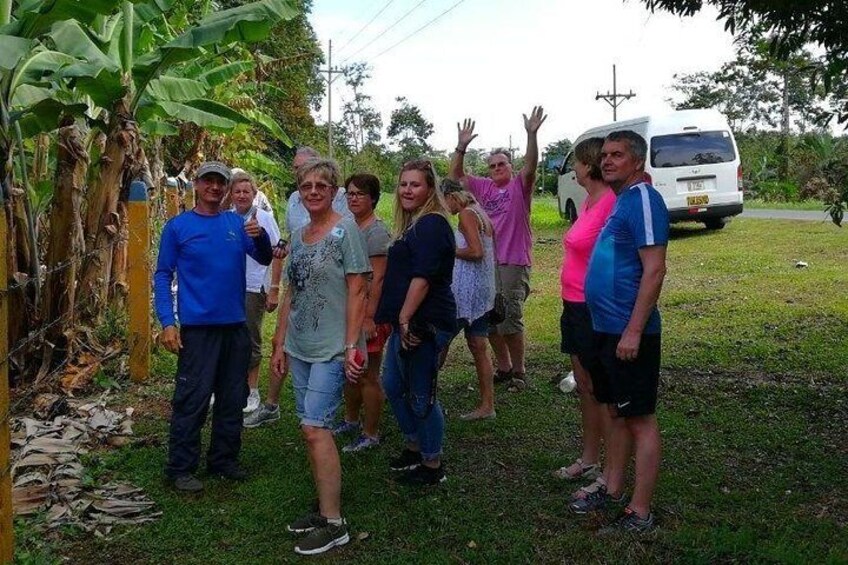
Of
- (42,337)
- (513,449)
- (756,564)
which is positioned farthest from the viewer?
(42,337)

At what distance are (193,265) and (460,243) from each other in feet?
6.71

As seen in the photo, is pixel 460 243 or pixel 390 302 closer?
pixel 390 302

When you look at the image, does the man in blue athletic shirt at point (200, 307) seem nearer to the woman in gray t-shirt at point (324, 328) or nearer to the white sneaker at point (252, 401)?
the woman in gray t-shirt at point (324, 328)

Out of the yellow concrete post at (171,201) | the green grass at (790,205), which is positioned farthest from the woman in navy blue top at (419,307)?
the green grass at (790,205)

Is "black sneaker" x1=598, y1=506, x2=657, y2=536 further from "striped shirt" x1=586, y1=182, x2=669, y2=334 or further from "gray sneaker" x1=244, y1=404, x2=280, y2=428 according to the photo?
"gray sneaker" x1=244, y1=404, x2=280, y2=428

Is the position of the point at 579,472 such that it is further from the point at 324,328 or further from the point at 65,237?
the point at 65,237

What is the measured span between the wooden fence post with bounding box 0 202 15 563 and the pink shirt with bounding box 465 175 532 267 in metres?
3.51

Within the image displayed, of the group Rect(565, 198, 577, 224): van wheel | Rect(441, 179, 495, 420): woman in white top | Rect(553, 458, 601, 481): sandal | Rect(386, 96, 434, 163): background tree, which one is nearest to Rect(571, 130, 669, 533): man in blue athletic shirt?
Rect(553, 458, 601, 481): sandal

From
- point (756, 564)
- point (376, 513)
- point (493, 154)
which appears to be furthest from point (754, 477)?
point (493, 154)

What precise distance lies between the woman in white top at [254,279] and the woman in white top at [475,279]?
3.97ft

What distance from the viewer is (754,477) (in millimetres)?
4371

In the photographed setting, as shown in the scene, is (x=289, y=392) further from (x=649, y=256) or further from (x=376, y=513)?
(x=649, y=256)

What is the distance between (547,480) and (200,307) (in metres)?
2.15

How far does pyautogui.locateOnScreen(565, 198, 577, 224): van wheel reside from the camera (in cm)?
1861
